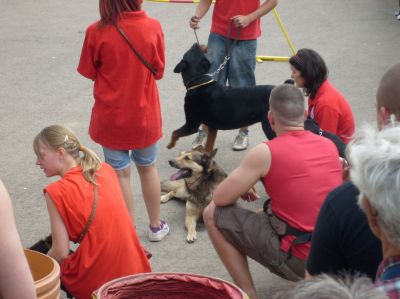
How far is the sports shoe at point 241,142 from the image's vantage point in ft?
21.8

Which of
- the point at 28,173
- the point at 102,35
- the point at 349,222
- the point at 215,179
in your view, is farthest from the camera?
the point at 28,173

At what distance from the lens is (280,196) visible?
12.8ft

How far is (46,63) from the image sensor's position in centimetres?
907

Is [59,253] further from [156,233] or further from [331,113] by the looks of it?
[331,113]

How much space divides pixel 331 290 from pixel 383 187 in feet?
1.73

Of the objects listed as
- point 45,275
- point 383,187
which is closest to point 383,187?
point 383,187

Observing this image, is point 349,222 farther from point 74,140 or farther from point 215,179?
point 215,179

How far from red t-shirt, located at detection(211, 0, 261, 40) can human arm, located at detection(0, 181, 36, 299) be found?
13.9ft

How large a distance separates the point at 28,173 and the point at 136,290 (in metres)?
2.87

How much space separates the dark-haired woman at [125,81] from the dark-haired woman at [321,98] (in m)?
1.10

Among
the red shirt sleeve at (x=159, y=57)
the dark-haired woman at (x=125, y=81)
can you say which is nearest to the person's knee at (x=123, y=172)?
the dark-haired woman at (x=125, y=81)

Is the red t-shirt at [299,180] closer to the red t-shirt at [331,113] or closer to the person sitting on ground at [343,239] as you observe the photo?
the person sitting on ground at [343,239]

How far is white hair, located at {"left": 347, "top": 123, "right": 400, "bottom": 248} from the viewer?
2.19 m

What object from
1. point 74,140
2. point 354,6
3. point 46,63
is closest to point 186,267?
point 74,140
